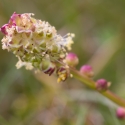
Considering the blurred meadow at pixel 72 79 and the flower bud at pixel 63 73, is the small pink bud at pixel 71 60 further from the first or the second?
the blurred meadow at pixel 72 79

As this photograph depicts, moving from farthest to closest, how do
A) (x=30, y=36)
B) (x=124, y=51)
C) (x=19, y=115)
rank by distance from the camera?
1. (x=124, y=51)
2. (x=19, y=115)
3. (x=30, y=36)

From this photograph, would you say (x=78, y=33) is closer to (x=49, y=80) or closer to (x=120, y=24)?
(x=120, y=24)

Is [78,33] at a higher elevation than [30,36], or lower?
higher

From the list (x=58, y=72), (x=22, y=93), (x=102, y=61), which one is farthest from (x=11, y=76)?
(x=58, y=72)

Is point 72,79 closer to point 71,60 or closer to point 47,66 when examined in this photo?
point 71,60

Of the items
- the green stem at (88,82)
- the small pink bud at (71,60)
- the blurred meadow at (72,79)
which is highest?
the blurred meadow at (72,79)

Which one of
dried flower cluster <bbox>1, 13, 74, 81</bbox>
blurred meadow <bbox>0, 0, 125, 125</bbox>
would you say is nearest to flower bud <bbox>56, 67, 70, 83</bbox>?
dried flower cluster <bbox>1, 13, 74, 81</bbox>

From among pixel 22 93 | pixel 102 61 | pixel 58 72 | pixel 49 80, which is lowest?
pixel 58 72

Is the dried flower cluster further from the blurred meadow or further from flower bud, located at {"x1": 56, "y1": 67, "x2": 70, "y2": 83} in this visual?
the blurred meadow

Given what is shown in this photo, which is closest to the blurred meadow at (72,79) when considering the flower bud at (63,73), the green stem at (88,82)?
the green stem at (88,82)
